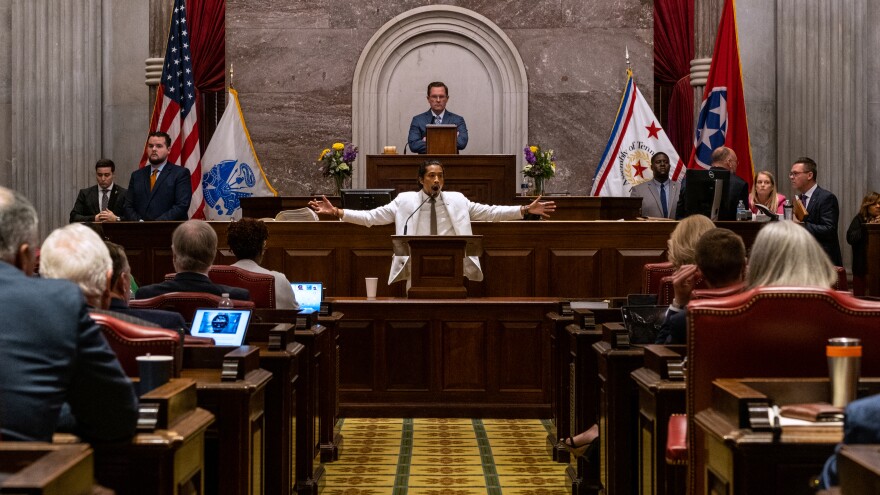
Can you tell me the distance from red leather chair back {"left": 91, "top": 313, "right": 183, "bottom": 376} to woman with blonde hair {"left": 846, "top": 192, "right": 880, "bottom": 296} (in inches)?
288

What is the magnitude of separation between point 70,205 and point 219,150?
1835mm

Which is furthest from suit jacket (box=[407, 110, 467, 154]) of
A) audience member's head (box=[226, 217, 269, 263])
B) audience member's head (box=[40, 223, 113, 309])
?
audience member's head (box=[40, 223, 113, 309])

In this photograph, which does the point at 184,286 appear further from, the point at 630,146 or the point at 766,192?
the point at 630,146

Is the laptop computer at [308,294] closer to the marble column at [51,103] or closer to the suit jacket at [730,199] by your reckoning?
the suit jacket at [730,199]

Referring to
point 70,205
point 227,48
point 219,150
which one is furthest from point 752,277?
point 227,48

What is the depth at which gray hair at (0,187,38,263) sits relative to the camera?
288cm

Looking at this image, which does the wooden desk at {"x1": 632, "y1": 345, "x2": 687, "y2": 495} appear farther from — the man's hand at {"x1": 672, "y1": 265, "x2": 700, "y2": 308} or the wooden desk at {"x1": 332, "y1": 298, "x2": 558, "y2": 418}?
the wooden desk at {"x1": 332, "y1": 298, "x2": 558, "y2": 418}

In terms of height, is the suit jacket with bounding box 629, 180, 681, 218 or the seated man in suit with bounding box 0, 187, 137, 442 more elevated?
the suit jacket with bounding box 629, 180, 681, 218

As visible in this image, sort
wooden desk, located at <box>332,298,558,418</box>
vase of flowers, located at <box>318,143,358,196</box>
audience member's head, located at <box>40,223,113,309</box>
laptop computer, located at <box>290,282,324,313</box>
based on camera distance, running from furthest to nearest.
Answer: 1. vase of flowers, located at <box>318,143,358,196</box>
2. wooden desk, located at <box>332,298,558,418</box>
3. laptop computer, located at <box>290,282,324,313</box>
4. audience member's head, located at <box>40,223,113,309</box>

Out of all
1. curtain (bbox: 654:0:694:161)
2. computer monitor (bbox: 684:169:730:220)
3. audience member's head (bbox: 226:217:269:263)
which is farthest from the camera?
curtain (bbox: 654:0:694:161)

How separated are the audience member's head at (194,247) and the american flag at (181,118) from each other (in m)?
6.30

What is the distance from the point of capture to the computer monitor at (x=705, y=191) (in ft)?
30.9

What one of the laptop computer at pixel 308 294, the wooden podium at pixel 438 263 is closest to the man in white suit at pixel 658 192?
the wooden podium at pixel 438 263

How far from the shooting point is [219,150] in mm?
12695
